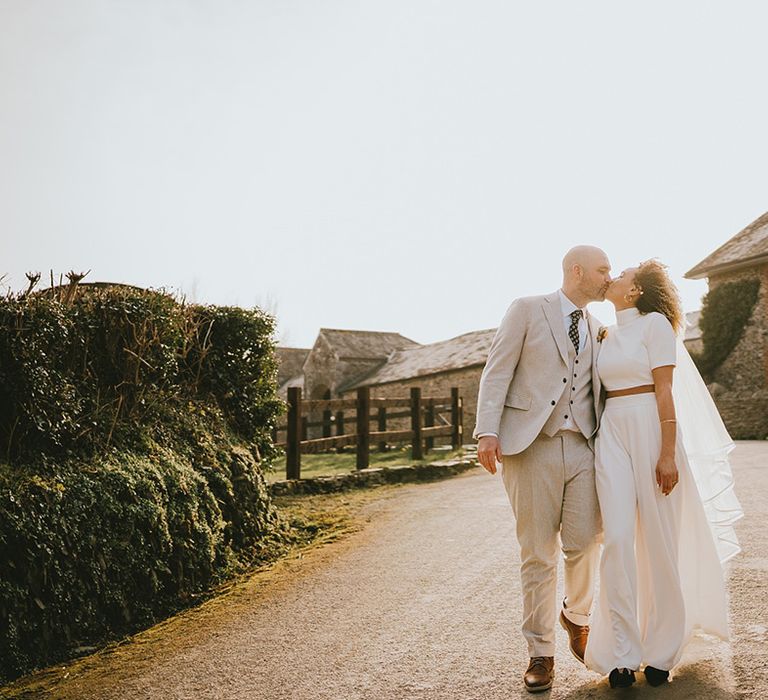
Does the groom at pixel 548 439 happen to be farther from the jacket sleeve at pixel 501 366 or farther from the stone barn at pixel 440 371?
the stone barn at pixel 440 371

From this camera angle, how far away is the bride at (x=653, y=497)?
3252 millimetres

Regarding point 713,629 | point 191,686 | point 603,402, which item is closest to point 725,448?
point 603,402

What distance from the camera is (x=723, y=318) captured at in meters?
21.5

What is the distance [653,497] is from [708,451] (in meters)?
0.60

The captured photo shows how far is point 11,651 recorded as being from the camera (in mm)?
3875

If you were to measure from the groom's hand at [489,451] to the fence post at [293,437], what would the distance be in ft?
22.4

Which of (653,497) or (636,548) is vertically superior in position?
(653,497)

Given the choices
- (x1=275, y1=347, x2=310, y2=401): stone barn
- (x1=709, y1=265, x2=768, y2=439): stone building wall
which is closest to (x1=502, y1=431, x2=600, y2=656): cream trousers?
(x1=709, y1=265, x2=768, y2=439): stone building wall

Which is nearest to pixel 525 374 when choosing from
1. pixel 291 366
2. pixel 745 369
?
pixel 745 369

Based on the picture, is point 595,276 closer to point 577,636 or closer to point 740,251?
point 577,636

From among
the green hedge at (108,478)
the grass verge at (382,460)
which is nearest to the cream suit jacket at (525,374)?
the green hedge at (108,478)

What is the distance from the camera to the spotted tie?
377 centimetres

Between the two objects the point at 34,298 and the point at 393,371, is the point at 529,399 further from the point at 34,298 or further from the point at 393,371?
the point at 393,371

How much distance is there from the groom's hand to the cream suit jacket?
44 millimetres
